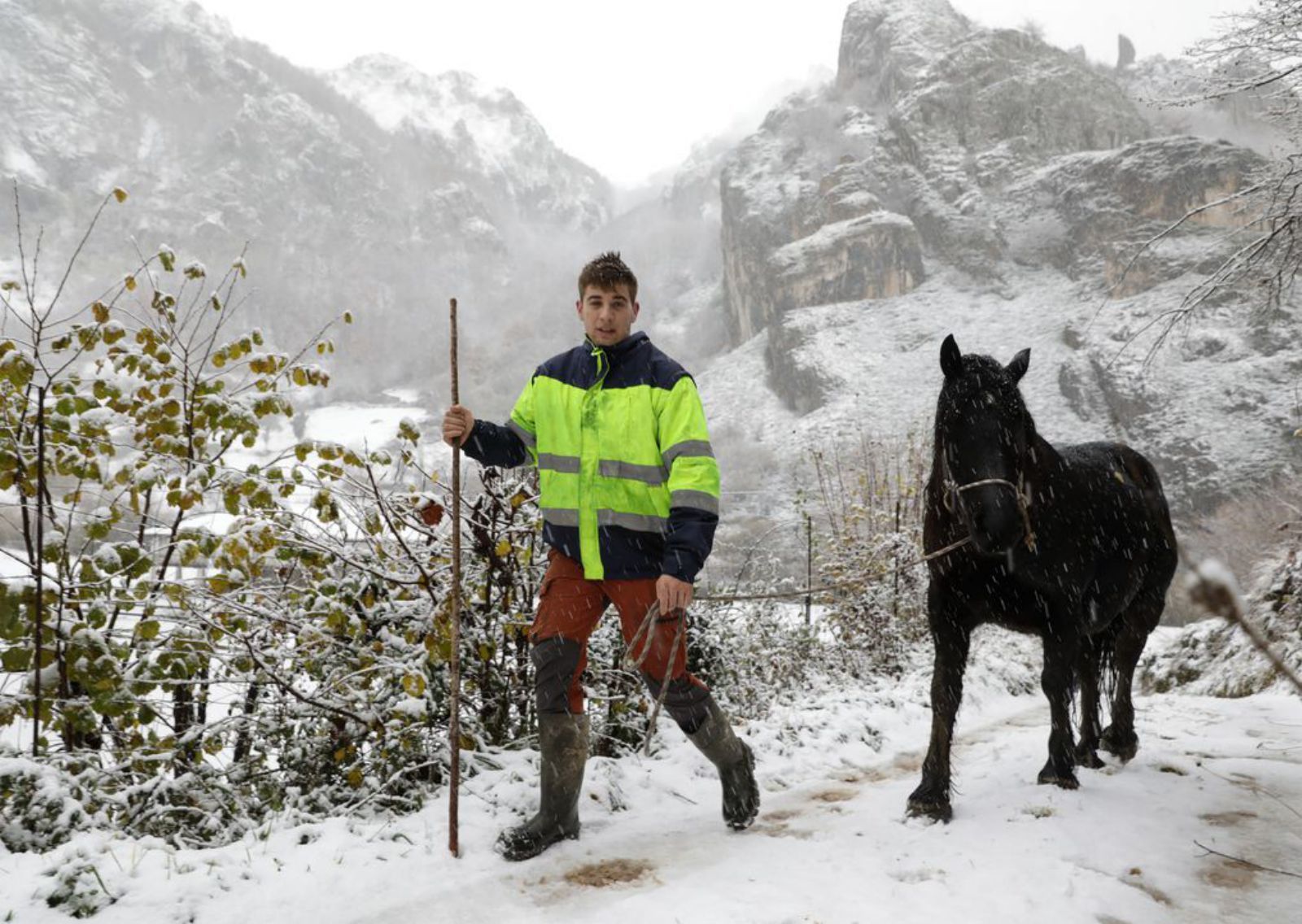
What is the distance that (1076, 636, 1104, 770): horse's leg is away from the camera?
4.03 meters

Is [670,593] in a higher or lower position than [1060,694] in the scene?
higher

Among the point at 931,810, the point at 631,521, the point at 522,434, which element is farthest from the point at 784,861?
the point at 522,434

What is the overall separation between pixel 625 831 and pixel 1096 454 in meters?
3.42

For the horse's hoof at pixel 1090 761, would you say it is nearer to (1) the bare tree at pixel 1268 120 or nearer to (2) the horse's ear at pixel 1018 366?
(2) the horse's ear at pixel 1018 366

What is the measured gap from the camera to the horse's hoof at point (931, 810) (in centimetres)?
326

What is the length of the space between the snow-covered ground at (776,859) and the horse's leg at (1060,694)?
0.10m

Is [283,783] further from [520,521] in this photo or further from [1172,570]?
[1172,570]

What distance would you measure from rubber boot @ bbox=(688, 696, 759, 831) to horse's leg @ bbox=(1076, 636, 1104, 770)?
1.99 metres

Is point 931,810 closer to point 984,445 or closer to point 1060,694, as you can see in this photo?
point 1060,694

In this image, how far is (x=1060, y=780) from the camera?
11.6 feet

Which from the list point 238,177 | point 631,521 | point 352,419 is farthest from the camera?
point 238,177

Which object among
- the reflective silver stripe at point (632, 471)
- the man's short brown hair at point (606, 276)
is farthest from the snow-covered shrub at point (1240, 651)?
the man's short brown hair at point (606, 276)

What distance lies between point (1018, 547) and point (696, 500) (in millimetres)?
1577

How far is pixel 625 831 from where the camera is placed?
322cm
